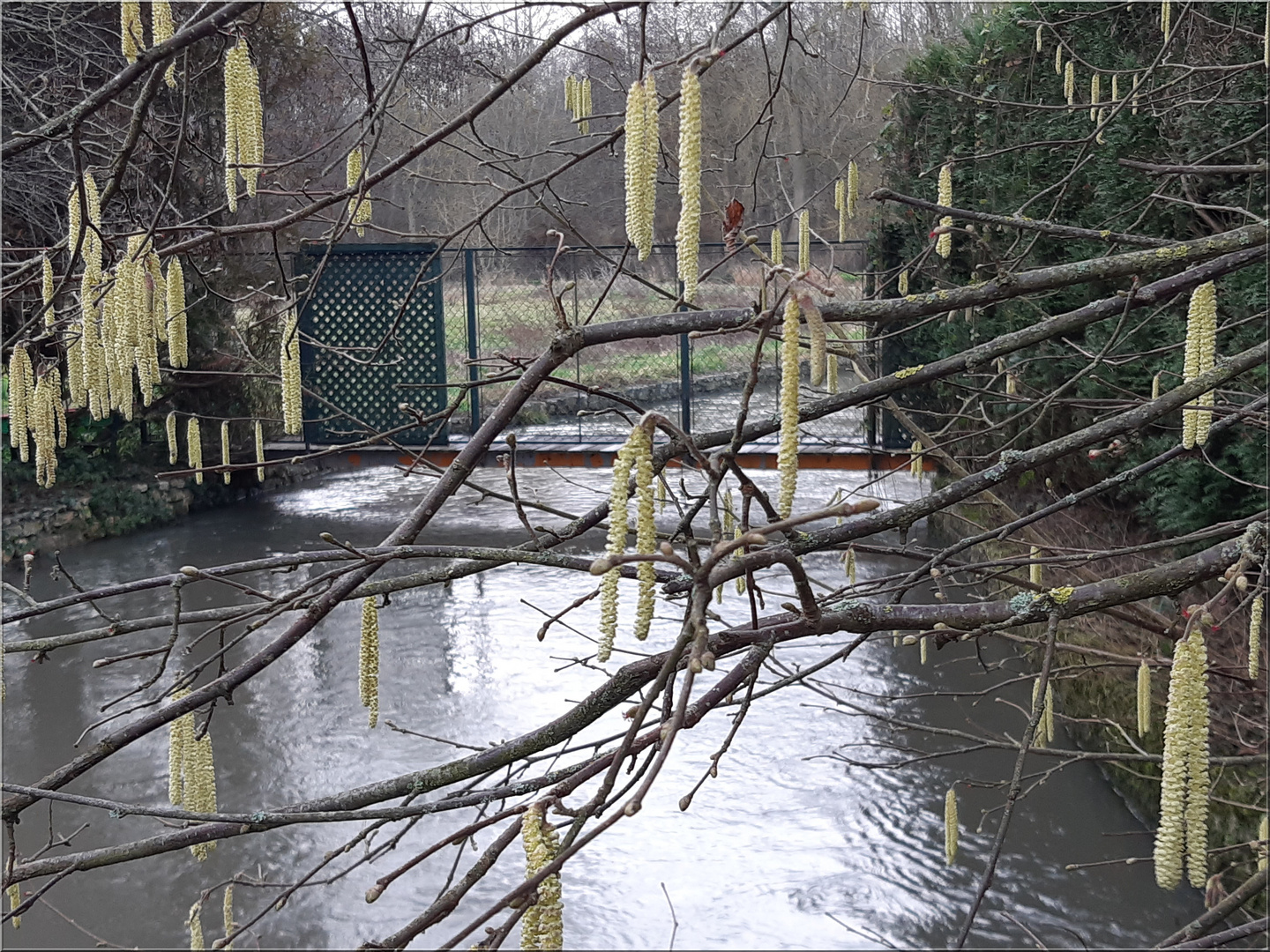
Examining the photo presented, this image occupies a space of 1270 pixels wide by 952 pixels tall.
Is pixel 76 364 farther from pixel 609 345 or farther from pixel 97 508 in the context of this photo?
pixel 609 345

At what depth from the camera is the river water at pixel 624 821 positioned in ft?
12.4

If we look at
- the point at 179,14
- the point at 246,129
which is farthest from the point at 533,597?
the point at 246,129

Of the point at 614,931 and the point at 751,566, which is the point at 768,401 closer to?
the point at 614,931

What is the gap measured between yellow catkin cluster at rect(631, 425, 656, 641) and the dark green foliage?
72.1 inches

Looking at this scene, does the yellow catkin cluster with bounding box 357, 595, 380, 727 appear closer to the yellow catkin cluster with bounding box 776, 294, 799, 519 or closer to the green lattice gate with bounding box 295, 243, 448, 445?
the yellow catkin cluster with bounding box 776, 294, 799, 519

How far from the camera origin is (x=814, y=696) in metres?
5.80

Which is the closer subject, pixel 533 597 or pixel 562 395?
pixel 533 597

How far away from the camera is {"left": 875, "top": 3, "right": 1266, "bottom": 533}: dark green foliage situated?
13.7 ft

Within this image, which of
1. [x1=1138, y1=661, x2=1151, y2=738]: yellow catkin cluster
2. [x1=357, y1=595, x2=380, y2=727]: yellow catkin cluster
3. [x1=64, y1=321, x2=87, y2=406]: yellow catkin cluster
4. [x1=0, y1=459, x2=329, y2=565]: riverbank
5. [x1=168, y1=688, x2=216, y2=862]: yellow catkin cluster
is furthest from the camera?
[x1=0, y1=459, x2=329, y2=565]: riverbank

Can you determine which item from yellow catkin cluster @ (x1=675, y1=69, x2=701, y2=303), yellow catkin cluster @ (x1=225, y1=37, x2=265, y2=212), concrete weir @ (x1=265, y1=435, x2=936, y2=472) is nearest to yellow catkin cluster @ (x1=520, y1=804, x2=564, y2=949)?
yellow catkin cluster @ (x1=675, y1=69, x2=701, y2=303)

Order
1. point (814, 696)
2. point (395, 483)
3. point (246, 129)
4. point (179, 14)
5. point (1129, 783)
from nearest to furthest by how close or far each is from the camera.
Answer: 1. point (246, 129)
2. point (1129, 783)
3. point (814, 696)
4. point (179, 14)
5. point (395, 483)

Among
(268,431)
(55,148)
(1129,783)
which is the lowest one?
(1129,783)

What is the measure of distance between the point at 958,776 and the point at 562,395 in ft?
29.5

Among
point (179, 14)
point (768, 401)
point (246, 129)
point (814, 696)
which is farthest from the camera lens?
point (768, 401)
